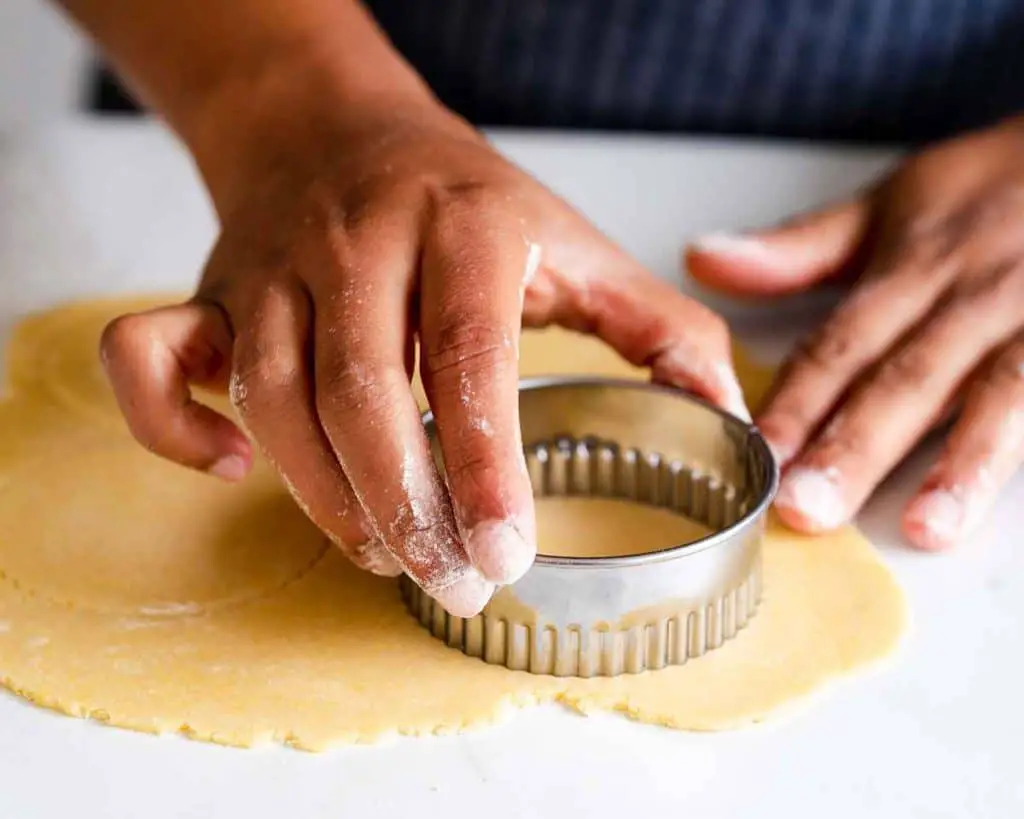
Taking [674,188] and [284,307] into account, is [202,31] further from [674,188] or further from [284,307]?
[674,188]

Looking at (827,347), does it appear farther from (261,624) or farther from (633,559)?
(261,624)

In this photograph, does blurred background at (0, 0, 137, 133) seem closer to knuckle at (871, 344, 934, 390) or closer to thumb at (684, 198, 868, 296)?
thumb at (684, 198, 868, 296)

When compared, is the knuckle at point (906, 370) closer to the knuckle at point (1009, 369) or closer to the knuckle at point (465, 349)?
the knuckle at point (1009, 369)

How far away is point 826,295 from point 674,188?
0.28 m

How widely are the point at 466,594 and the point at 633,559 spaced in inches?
4.5

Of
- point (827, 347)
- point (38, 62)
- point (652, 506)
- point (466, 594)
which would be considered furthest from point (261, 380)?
point (38, 62)

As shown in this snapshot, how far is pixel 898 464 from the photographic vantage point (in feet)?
3.79

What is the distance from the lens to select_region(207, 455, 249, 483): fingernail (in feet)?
3.21

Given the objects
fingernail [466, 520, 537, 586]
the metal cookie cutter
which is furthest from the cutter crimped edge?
fingernail [466, 520, 537, 586]

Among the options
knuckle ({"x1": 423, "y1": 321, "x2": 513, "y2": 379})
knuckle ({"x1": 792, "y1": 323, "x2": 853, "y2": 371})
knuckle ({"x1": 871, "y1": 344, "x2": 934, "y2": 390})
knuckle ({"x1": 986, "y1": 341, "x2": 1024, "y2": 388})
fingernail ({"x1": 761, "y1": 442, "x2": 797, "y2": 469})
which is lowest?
fingernail ({"x1": 761, "y1": 442, "x2": 797, "y2": 469})

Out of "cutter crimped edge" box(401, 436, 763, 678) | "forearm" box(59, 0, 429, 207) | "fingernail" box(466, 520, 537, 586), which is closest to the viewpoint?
"fingernail" box(466, 520, 537, 586)

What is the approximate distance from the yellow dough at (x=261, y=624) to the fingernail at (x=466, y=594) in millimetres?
77

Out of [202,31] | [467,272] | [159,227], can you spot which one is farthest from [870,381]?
[159,227]

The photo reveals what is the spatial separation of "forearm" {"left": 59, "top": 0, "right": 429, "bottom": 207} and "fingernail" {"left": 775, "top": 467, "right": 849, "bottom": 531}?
47cm
